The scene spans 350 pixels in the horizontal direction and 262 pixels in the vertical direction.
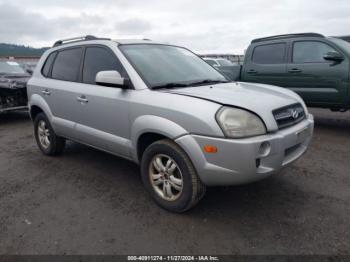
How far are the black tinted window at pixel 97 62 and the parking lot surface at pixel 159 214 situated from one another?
1.32m

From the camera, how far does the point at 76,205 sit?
3246 millimetres

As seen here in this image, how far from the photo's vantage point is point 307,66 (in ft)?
19.7

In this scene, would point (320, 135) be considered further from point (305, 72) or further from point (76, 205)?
point (76, 205)

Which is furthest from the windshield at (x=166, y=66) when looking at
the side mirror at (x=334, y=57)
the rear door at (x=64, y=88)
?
the side mirror at (x=334, y=57)

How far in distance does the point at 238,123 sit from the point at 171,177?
866 mm

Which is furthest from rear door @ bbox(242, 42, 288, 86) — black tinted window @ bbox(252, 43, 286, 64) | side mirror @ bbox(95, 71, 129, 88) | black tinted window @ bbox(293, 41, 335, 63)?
side mirror @ bbox(95, 71, 129, 88)

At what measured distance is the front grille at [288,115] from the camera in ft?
9.12

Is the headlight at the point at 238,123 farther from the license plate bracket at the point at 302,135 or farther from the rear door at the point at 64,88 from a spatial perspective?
the rear door at the point at 64,88

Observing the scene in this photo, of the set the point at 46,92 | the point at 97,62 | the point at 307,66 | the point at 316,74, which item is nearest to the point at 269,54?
the point at 307,66

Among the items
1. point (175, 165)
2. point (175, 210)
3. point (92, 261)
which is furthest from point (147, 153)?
point (92, 261)

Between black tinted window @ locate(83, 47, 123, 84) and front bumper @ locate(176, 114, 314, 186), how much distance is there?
1419 millimetres

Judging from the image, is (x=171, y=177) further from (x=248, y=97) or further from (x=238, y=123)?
(x=248, y=97)

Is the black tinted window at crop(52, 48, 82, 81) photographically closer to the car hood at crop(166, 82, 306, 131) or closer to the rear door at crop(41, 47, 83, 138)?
the rear door at crop(41, 47, 83, 138)

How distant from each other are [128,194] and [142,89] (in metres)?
1.23
